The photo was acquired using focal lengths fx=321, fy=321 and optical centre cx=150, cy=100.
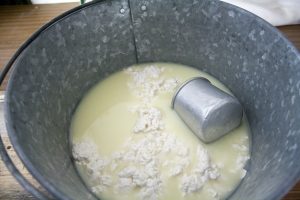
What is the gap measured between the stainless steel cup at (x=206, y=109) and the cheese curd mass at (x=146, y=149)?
0.11 feet

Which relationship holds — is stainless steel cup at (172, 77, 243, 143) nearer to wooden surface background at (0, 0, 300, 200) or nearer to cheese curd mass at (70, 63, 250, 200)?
cheese curd mass at (70, 63, 250, 200)

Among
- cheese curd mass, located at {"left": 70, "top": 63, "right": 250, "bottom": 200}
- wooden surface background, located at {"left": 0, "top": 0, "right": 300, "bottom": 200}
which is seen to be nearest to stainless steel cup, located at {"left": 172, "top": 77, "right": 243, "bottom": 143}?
cheese curd mass, located at {"left": 70, "top": 63, "right": 250, "bottom": 200}

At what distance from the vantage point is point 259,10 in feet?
3.48

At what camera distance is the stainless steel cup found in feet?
2.66

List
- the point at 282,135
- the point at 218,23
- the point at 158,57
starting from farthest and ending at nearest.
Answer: the point at 158,57 → the point at 218,23 → the point at 282,135

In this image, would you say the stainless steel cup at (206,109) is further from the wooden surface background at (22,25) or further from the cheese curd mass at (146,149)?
the wooden surface background at (22,25)

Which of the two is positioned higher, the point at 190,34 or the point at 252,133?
the point at 190,34

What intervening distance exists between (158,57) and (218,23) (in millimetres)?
238

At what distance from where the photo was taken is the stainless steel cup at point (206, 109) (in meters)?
0.81

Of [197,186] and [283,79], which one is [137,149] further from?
[283,79]

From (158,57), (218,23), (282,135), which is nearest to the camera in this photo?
(282,135)

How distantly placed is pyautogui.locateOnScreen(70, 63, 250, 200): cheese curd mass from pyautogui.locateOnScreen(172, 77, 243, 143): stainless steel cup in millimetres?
35

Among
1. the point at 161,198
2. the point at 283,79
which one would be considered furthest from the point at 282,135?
the point at 161,198

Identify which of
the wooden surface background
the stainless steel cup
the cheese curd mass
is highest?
the wooden surface background
